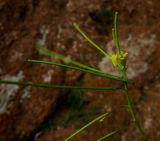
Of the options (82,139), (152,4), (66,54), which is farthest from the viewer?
(152,4)

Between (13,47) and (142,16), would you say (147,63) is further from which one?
(13,47)

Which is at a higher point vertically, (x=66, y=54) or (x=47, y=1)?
(x=47, y=1)

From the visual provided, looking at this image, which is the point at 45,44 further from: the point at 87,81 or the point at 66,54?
the point at 87,81

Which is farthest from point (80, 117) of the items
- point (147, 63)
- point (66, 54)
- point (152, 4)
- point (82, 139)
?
point (152, 4)

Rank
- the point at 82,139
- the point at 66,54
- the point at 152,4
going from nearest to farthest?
the point at 82,139 → the point at 66,54 → the point at 152,4

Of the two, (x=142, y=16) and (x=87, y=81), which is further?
(x=142, y=16)

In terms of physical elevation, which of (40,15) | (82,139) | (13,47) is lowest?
(82,139)

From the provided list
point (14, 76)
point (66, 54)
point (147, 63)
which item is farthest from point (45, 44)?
point (147, 63)
